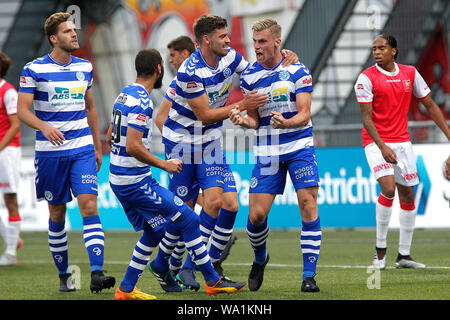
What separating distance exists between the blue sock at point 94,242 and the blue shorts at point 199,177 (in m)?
0.88

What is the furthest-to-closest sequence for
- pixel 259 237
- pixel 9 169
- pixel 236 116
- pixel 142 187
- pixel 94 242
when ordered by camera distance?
pixel 9 169
pixel 259 237
pixel 94 242
pixel 236 116
pixel 142 187

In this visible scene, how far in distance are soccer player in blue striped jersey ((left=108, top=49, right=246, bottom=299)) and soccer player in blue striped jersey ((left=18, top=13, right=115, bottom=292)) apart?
69cm

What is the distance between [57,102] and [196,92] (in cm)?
126

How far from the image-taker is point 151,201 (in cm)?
687

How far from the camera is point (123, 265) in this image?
1047cm

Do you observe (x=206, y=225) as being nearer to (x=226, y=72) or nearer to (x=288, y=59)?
(x=226, y=72)

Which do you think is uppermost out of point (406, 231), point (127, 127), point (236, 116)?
point (236, 116)

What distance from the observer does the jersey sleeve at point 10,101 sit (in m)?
10.7

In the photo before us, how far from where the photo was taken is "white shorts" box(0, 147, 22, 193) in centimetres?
1118

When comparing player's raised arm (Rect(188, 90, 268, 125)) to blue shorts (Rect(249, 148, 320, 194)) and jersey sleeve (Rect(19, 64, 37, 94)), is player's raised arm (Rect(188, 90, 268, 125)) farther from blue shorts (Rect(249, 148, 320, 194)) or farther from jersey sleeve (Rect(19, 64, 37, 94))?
jersey sleeve (Rect(19, 64, 37, 94))

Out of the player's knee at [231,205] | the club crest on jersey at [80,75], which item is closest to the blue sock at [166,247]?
the player's knee at [231,205]

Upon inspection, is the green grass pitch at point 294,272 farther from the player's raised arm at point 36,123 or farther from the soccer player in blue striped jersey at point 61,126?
the player's raised arm at point 36,123

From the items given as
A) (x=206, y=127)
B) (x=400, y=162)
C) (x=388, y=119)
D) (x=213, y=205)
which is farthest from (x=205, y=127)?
(x=400, y=162)

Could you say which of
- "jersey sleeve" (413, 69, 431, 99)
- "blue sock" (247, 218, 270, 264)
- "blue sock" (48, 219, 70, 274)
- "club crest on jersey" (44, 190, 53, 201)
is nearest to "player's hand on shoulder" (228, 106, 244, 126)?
"blue sock" (247, 218, 270, 264)
